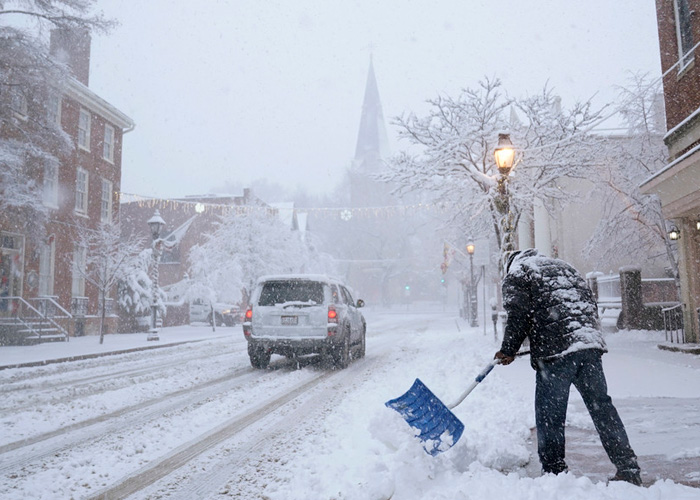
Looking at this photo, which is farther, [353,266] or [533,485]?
[353,266]

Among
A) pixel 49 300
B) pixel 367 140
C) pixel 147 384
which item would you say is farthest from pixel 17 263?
pixel 367 140

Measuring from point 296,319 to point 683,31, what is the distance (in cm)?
1154

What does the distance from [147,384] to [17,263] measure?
45.7 ft

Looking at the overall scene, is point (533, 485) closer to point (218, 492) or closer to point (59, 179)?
point (218, 492)

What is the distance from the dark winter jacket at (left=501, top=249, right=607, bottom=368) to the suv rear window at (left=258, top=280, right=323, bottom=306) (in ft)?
23.5

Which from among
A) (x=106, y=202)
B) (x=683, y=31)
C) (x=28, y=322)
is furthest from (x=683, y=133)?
(x=106, y=202)

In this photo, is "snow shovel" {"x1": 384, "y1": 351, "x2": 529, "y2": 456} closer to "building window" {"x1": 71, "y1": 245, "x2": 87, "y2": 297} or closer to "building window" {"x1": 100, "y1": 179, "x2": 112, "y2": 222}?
"building window" {"x1": 71, "y1": 245, "x2": 87, "y2": 297}

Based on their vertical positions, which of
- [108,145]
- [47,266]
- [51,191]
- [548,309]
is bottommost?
[548,309]

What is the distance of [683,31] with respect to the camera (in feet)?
42.3

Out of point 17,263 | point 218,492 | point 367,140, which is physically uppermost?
point 367,140

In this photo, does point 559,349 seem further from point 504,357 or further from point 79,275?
point 79,275

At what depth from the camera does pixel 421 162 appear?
50.0 feet

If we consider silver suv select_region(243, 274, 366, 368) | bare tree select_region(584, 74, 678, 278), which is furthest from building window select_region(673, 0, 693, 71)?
silver suv select_region(243, 274, 366, 368)

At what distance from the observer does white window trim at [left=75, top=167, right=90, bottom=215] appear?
76.4ft
